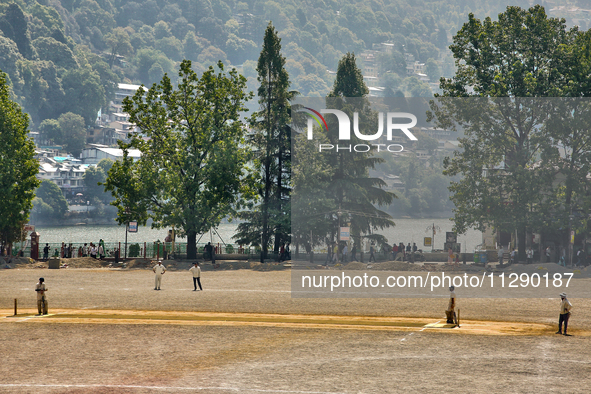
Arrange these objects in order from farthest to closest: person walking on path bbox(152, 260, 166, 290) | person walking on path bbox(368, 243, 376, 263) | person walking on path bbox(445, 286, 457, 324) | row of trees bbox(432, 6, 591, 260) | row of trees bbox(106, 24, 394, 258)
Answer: person walking on path bbox(368, 243, 376, 263)
row of trees bbox(432, 6, 591, 260)
row of trees bbox(106, 24, 394, 258)
person walking on path bbox(152, 260, 166, 290)
person walking on path bbox(445, 286, 457, 324)

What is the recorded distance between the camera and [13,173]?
56156 mm

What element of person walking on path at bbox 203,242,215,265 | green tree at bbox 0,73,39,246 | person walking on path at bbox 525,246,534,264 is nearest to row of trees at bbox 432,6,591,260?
person walking on path at bbox 525,246,534,264

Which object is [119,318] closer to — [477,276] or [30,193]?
[477,276]

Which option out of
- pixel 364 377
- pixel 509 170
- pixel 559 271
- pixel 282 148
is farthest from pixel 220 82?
pixel 364 377

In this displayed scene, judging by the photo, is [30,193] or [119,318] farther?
[30,193]

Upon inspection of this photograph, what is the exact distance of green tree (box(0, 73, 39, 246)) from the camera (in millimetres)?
56000

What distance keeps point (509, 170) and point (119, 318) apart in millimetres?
40875

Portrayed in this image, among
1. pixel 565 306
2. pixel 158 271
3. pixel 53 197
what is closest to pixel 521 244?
pixel 565 306

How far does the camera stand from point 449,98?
6009 centimetres

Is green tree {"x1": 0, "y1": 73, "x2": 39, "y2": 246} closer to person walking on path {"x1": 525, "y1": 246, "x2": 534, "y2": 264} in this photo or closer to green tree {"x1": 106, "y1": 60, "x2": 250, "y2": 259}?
green tree {"x1": 106, "y1": 60, "x2": 250, "y2": 259}

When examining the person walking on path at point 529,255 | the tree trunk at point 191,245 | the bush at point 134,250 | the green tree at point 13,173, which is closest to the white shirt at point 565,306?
the person walking on path at point 529,255

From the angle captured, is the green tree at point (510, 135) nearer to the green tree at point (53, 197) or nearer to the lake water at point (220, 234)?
the lake water at point (220, 234)

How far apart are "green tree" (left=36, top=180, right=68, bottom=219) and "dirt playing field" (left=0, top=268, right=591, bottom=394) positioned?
476 ft

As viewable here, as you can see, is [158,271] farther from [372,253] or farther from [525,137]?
[525,137]
